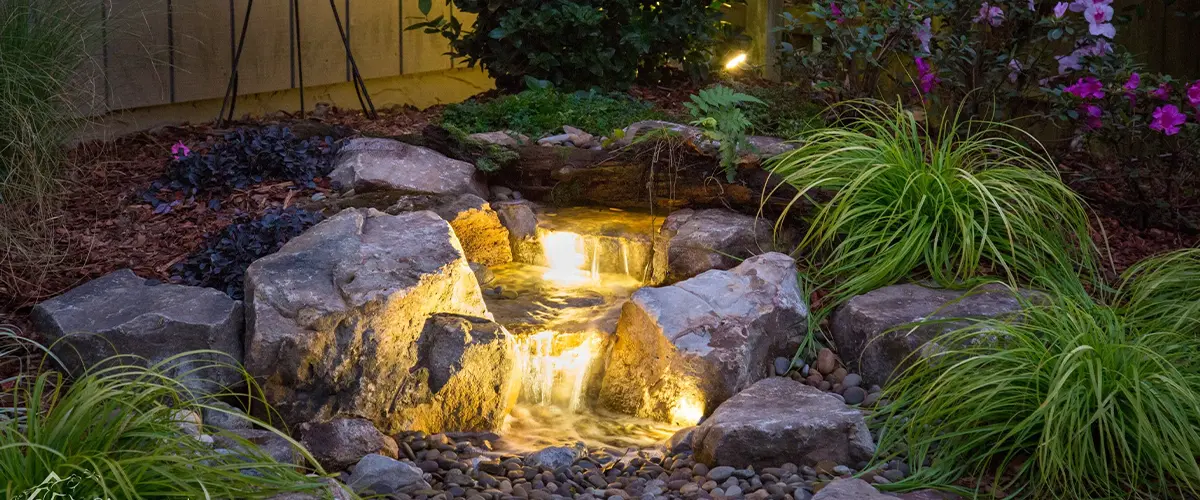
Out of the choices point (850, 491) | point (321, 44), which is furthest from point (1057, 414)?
point (321, 44)

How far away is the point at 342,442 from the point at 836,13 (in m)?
3.16

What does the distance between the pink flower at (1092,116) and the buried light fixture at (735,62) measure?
7.74 ft

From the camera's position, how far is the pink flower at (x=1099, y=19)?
462 centimetres

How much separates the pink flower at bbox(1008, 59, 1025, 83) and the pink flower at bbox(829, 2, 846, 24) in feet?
2.64

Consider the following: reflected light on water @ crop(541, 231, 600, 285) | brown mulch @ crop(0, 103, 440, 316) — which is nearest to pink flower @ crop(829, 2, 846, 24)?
reflected light on water @ crop(541, 231, 600, 285)

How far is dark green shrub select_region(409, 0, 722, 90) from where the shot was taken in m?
6.21

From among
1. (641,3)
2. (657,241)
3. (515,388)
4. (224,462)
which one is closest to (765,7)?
(641,3)

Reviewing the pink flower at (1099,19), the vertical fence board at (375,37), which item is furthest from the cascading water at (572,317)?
the vertical fence board at (375,37)

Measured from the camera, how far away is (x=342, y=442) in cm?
349

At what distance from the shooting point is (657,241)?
15.9ft

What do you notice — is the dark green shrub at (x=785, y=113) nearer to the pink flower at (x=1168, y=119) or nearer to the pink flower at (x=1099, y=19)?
the pink flower at (x=1099, y=19)

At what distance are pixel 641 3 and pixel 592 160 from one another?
188 cm

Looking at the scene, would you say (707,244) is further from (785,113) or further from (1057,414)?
(1057,414)

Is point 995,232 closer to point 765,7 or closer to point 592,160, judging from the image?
point 592,160
